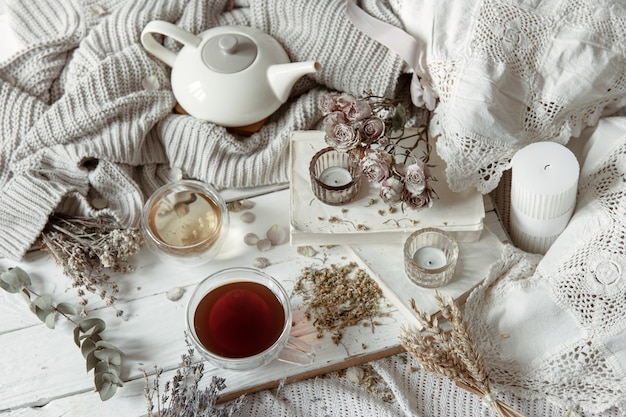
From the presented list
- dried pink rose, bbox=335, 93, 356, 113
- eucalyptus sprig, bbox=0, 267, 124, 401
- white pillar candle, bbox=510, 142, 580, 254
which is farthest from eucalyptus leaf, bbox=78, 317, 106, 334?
white pillar candle, bbox=510, 142, 580, 254

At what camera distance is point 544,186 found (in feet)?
3.48

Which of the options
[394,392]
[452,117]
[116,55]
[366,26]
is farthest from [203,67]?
[394,392]

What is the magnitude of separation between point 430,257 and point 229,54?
1.39 ft

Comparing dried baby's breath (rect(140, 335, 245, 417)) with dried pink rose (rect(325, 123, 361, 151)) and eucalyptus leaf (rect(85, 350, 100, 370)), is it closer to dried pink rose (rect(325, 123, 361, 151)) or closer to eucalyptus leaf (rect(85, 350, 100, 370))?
eucalyptus leaf (rect(85, 350, 100, 370))

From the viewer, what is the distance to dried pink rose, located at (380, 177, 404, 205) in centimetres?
107

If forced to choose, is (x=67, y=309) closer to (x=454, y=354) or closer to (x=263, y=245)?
(x=263, y=245)

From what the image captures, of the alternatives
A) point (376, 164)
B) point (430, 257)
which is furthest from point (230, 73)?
point (430, 257)

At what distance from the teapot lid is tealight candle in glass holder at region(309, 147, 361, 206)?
0.59 feet

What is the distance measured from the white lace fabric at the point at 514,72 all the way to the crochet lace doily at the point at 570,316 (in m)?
0.12

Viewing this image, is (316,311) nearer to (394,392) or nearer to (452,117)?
(394,392)

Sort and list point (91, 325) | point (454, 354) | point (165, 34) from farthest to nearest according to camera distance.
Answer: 1. point (165, 34)
2. point (91, 325)
3. point (454, 354)

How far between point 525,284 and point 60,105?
0.73 m

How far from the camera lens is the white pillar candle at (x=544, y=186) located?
1061mm

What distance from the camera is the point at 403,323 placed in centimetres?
113
